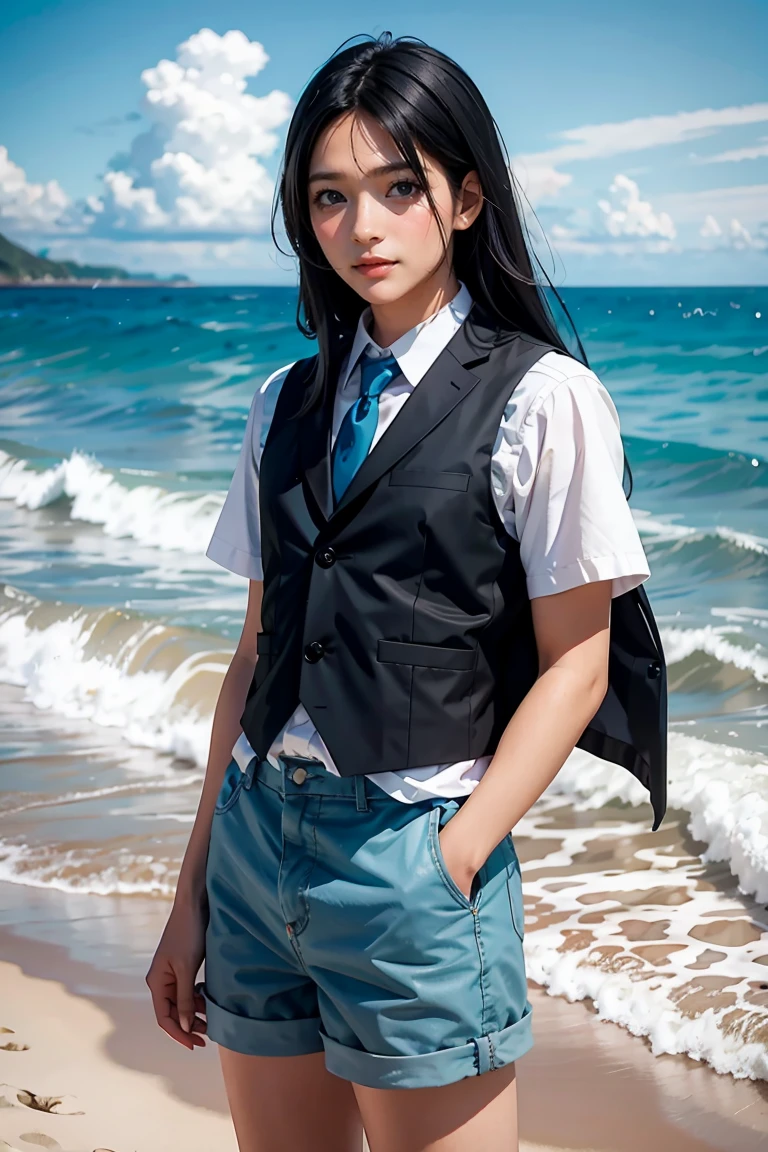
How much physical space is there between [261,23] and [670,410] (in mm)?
6181

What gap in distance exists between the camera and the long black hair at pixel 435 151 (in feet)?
4.32

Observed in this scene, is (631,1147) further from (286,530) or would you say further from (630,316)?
(630,316)

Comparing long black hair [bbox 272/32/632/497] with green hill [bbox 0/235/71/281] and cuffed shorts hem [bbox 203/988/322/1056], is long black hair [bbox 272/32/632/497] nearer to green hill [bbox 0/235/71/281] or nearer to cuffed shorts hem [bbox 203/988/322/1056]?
cuffed shorts hem [bbox 203/988/322/1056]

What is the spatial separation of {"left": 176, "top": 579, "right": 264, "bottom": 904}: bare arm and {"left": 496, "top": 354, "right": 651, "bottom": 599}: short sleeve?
0.38 meters

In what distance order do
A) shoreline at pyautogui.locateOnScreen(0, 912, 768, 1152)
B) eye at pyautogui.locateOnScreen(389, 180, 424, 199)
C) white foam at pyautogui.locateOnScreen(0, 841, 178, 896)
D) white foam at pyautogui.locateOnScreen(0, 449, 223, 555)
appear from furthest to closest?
1. white foam at pyautogui.locateOnScreen(0, 449, 223, 555)
2. white foam at pyautogui.locateOnScreen(0, 841, 178, 896)
3. shoreline at pyautogui.locateOnScreen(0, 912, 768, 1152)
4. eye at pyautogui.locateOnScreen(389, 180, 424, 199)

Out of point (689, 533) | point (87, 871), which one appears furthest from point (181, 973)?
point (689, 533)

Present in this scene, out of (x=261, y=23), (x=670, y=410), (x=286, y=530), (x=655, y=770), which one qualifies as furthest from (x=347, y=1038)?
(x=261, y=23)

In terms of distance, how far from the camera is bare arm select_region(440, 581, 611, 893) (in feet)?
4.08

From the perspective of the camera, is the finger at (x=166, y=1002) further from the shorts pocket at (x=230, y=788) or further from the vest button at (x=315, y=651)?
the vest button at (x=315, y=651)

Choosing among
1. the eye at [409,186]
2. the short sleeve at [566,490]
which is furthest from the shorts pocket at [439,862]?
the eye at [409,186]

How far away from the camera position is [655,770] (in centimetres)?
138

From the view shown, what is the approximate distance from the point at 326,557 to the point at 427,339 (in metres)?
0.28

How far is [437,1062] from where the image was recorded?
124 centimetres

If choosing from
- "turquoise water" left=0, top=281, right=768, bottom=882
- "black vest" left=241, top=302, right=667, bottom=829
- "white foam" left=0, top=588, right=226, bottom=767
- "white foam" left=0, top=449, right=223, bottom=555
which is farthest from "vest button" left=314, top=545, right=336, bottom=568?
"white foam" left=0, top=449, right=223, bottom=555
